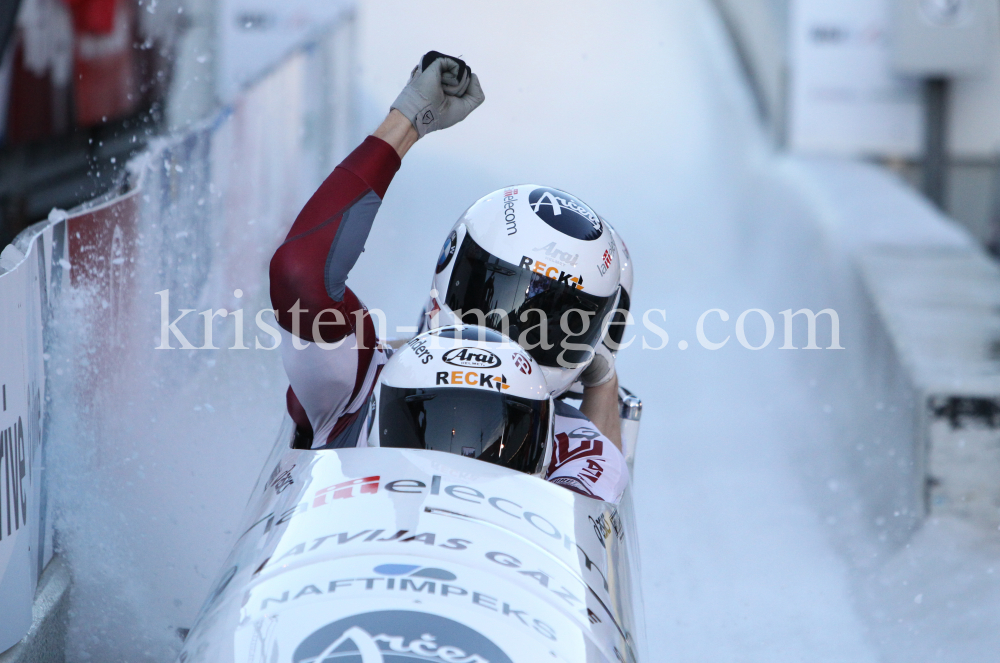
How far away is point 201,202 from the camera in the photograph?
4457 mm

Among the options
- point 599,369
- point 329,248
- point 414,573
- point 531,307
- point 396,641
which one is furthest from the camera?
point 599,369

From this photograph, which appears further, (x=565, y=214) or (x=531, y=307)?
(x=565, y=214)

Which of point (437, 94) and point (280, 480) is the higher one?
point (437, 94)

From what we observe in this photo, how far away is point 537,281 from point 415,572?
1.01 metres

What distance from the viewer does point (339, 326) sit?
2037 millimetres

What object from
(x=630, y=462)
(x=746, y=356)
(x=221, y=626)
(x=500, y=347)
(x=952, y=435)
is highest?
→ (x=500, y=347)

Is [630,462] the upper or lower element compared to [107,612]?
upper

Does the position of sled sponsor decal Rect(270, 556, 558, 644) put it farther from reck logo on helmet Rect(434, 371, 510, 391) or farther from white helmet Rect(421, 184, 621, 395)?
white helmet Rect(421, 184, 621, 395)

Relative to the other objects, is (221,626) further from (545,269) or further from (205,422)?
(205,422)

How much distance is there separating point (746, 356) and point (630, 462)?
2.98 metres

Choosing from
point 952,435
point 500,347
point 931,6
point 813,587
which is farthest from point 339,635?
point 931,6

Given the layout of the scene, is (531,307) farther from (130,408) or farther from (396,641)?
(130,408)

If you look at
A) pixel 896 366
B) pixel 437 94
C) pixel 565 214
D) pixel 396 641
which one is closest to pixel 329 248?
pixel 437 94

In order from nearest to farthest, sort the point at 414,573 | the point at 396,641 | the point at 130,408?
the point at 396,641 → the point at 414,573 → the point at 130,408
